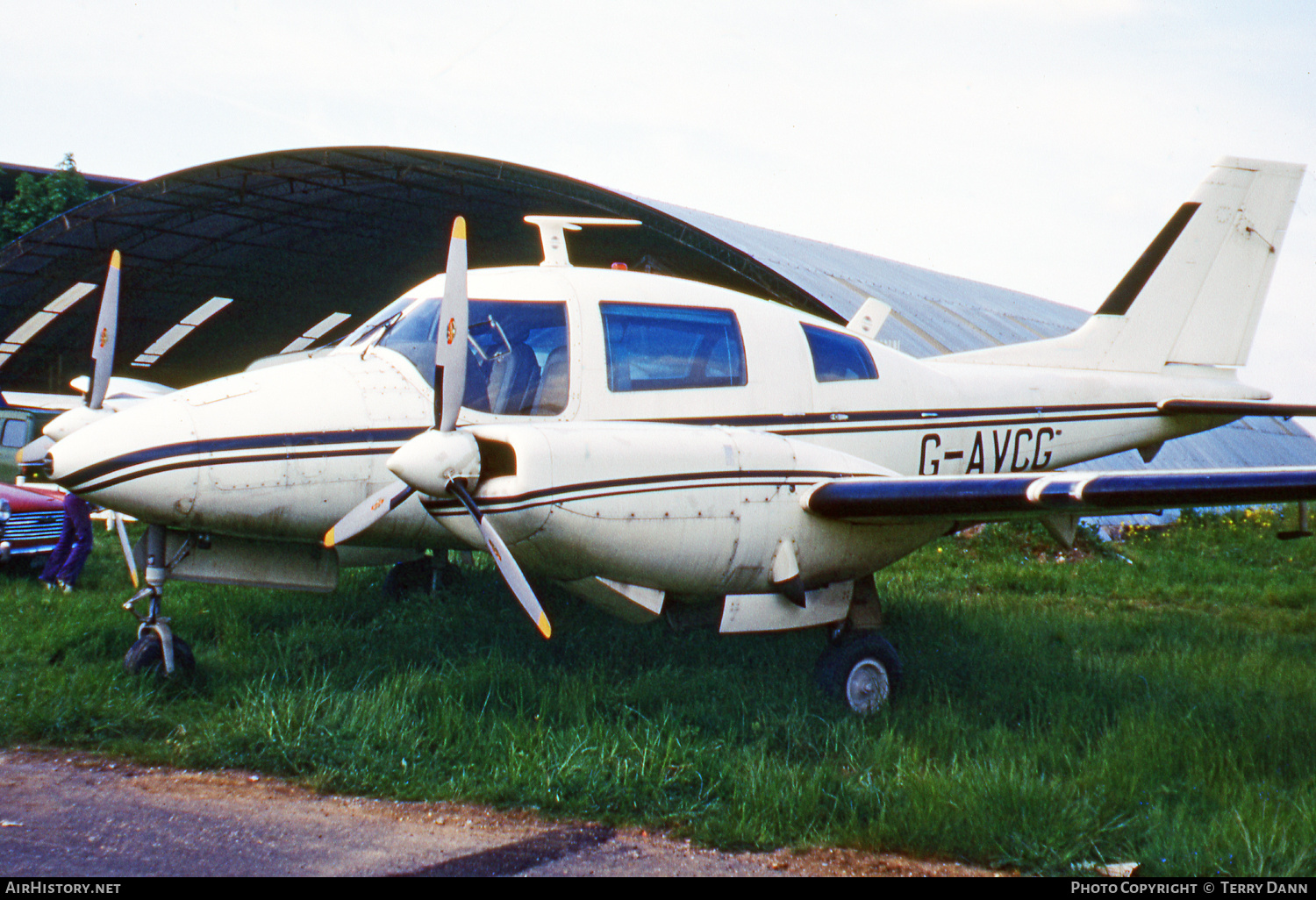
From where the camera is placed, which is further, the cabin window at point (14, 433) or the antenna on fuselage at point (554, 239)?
the cabin window at point (14, 433)

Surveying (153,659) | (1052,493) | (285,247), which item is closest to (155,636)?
(153,659)

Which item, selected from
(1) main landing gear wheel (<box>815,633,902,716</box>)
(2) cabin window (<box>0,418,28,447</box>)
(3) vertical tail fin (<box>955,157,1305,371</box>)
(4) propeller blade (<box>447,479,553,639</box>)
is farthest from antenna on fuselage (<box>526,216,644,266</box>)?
(2) cabin window (<box>0,418,28,447</box>)

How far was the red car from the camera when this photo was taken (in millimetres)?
10875

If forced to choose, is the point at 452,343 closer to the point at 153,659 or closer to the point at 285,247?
the point at 153,659

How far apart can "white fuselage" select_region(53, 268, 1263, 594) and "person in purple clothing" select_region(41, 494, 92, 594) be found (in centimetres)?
535

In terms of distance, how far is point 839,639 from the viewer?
22.2ft

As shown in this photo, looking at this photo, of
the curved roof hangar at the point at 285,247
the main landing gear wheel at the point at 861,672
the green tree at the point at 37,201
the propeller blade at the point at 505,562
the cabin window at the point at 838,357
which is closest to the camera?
the propeller blade at the point at 505,562

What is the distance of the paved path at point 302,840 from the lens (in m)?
4.00

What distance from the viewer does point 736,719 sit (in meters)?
6.06

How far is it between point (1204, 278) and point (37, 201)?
33810 millimetres

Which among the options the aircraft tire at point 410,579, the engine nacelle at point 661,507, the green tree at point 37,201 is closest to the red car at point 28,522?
the aircraft tire at point 410,579

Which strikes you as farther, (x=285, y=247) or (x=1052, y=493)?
(x=285, y=247)

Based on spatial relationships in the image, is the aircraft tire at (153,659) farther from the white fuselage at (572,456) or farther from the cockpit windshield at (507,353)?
the cockpit windshield at (507,353)

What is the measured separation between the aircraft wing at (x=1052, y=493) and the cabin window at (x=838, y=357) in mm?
1550
